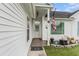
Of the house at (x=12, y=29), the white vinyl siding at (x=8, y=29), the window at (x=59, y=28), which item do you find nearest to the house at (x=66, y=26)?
the window at (x=59, y=28)

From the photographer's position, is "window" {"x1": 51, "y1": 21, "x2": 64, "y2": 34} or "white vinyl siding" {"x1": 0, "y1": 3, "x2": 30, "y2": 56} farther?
"window" {"x1": 51, "y1": 21, "x2": 64, "y2": 34}

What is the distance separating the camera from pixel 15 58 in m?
2.84

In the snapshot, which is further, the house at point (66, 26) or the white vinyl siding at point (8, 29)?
the house at point (66, 26)

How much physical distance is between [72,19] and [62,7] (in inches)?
97.4

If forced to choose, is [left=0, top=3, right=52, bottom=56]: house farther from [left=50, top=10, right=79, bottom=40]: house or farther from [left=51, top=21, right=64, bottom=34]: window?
[left=50, top=10, right=79, bottom=40]: house

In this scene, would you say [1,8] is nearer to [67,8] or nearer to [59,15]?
[59,15]

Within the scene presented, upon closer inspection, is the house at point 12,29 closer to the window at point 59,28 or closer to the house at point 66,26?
the window at point 59,28

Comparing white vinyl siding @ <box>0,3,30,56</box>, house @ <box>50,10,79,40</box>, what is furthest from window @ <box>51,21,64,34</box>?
white vinyl siding @ <box>0,3,30,56</box>

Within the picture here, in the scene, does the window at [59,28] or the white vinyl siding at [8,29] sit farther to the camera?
the window at [59,28]

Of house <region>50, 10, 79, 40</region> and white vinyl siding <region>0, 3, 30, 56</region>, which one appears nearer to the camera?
white vinyl siding <region>0, 3, 30, 56</region>

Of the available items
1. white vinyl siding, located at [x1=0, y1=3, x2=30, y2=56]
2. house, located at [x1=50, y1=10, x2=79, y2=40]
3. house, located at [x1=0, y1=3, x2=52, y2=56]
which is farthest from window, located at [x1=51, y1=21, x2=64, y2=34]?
white vinyl siding, located at [x1=0, y1=3, x2=30, y2=56]

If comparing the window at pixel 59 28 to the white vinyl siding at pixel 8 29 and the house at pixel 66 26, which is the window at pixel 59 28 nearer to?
the house at pixel 66 26

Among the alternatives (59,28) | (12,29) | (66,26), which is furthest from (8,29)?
(66,26)

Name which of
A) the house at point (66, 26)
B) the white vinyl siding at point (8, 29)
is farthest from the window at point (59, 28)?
the white vinyl siding at point (8, 29)
